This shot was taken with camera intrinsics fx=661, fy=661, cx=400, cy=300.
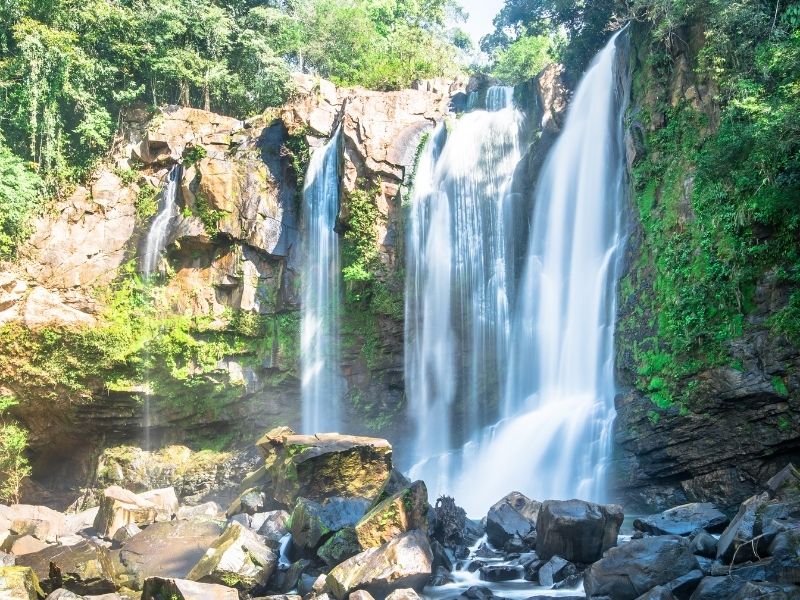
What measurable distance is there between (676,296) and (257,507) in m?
9.55

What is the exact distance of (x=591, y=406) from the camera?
1414 cm

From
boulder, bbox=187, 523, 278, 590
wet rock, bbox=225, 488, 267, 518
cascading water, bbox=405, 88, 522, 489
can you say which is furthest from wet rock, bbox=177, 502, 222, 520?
boulder, bbox=187, 523, 278, 590

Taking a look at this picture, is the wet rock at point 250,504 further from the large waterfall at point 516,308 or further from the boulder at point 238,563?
the large waterfall at point 516,308

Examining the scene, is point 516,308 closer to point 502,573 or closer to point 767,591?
point 502,573

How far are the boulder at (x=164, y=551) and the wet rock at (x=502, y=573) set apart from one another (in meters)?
5.22

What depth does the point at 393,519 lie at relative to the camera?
9891 mm

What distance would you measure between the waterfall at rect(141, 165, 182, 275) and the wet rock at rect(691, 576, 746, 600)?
18318 mm

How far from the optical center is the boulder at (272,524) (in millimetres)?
12148

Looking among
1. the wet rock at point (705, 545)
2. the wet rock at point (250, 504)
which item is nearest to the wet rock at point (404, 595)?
the wet rock at point (705, 545)

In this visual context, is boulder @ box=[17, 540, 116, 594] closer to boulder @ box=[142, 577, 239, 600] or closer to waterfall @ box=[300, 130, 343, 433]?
boulder @ box=[142, 577, 239, 600]

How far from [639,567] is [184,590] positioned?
5.80 m

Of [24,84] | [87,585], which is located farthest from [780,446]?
[24,84]

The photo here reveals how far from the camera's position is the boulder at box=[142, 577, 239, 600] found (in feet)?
28.7

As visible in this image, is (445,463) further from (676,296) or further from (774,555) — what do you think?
(774,555)
